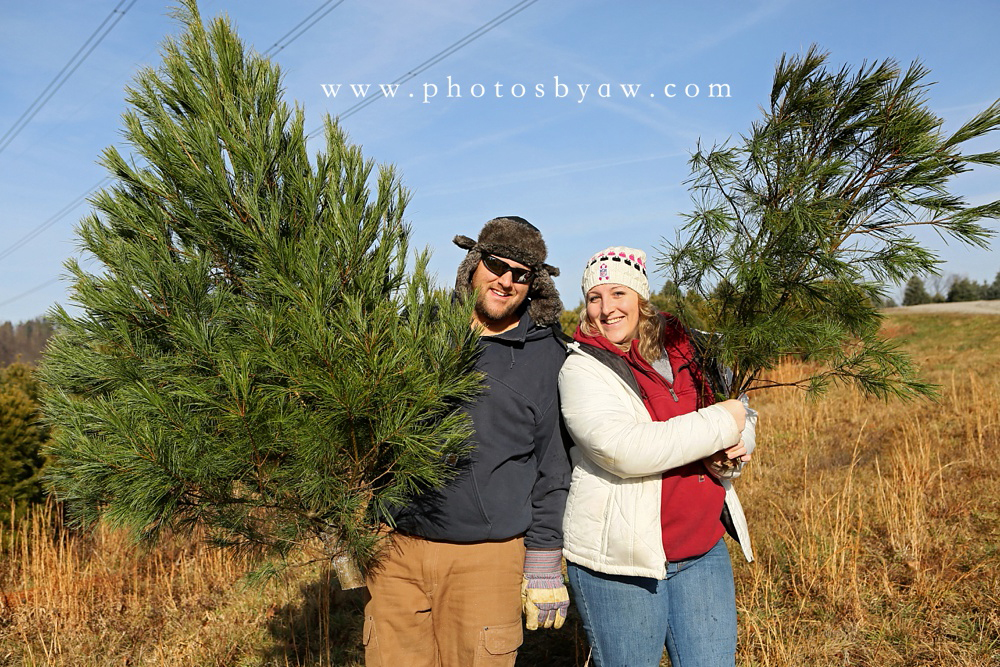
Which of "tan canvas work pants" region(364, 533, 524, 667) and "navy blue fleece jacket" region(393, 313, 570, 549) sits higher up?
"navy blue fleece jacket" region(393, 313, 570, 549)

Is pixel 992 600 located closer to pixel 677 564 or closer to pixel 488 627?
pixel 677 564

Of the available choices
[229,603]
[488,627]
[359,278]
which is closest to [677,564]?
[488,627]

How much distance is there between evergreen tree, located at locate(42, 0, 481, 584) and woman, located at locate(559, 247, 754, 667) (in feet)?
1.46

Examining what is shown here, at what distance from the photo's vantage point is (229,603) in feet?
14.0

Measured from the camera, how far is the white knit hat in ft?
7.07

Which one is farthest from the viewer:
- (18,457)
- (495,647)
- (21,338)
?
(21,338)

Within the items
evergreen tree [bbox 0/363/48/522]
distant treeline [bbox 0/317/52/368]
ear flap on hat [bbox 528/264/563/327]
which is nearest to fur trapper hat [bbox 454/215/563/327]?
ear flap on hat [bbox 528/264/563/327]

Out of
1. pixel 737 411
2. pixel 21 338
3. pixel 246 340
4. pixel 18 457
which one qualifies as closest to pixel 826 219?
pixel 737 411

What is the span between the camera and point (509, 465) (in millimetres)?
2172

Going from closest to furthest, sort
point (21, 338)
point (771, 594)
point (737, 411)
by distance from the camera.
→ point (737, 411), point (771, 594), point (21, 338)

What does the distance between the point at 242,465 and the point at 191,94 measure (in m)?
1.11

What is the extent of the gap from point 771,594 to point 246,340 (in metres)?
3.21

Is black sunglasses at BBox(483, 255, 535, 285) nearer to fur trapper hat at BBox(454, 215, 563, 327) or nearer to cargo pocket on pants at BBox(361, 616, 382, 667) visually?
fur trapper hat at BBox(454, 215, 563, 327)

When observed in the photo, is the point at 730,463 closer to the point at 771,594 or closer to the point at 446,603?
the point at 446,603
